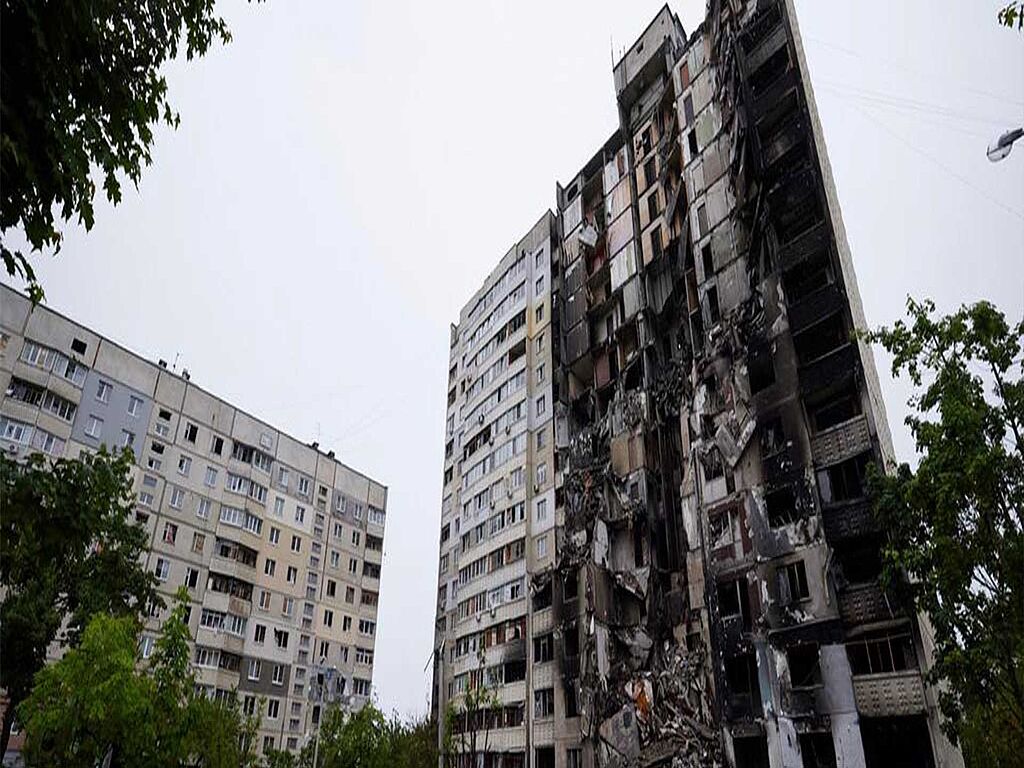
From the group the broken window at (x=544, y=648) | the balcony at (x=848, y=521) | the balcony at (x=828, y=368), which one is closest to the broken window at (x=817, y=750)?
the balcony at (x=848, y=521)

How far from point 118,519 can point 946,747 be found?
106 feet

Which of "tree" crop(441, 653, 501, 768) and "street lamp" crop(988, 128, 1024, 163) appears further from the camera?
"tree" crop(441, 653, 501, 768)

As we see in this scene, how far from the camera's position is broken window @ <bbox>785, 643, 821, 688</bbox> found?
28109 mm

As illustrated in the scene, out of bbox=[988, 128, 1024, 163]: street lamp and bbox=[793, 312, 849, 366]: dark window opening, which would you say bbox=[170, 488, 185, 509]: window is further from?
bbox=[988, 128, 1024, 163]: street lamp

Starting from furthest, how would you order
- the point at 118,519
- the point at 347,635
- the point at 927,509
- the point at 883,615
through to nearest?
1. the point at 347,635
2. the point at 118,519
3. the point at 883,615
4. the point at 927,509

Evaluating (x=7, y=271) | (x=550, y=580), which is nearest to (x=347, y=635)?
(x=550, y=580)

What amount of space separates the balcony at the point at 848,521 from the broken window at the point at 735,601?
4.75m

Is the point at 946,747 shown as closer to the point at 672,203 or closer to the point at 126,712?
the point at 126,712

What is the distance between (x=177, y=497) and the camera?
169 feet

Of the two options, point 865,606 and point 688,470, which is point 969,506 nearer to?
point 865,606

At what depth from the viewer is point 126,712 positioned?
20203mm

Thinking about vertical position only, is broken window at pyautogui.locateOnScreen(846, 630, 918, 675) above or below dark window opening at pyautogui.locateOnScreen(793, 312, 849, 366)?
below

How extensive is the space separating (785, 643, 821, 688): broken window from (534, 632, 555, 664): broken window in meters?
17.5

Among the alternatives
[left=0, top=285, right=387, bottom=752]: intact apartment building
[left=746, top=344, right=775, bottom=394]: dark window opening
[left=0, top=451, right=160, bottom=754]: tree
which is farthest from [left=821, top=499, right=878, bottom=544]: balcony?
[left=0, top=285, right=387, bottom=752]: intact apartment building
